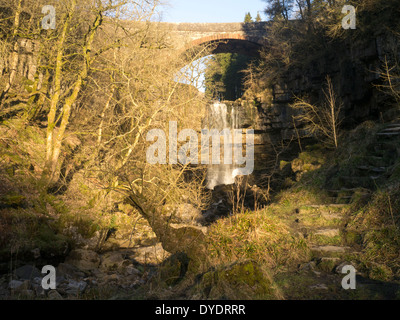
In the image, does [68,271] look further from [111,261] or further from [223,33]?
[223,33]

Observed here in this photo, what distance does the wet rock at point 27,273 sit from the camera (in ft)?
20.0

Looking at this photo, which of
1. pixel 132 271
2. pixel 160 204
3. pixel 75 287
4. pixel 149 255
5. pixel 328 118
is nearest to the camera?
pixel 75 287

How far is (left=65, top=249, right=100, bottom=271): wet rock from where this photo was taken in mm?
7898

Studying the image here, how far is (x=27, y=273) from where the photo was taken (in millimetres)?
6285

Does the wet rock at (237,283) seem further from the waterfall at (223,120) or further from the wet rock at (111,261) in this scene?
the waterfall at (223,120)

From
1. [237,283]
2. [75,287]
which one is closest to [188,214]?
[75,287]

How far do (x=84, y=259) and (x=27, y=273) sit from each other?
1.98 meters

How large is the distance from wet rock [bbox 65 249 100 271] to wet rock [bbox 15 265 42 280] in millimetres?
1394

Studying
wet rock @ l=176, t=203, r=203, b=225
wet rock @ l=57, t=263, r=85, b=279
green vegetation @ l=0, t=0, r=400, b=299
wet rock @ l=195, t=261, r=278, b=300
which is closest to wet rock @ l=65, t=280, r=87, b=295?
green vegetation @ l=0, t=0, r=400, b=299

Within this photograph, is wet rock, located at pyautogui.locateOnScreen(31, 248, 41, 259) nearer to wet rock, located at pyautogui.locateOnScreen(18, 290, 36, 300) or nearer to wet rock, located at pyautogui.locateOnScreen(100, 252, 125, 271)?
wet rock, located at pyautogui.locateOnScreen(100, 252, 125, 271)

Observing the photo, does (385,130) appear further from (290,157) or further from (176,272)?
(290,157)

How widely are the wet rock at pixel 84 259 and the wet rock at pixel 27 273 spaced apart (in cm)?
139
